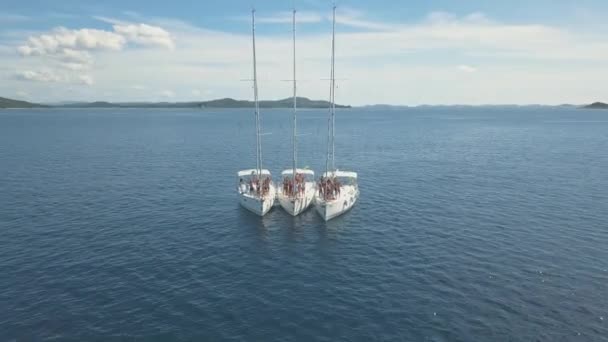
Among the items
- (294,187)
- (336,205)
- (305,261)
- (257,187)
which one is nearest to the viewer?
(305,261)

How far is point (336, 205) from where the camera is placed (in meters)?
49.8

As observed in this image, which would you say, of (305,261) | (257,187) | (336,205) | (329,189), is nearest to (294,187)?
(329,189)

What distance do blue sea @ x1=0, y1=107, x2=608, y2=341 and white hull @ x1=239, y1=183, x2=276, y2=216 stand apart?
1.48m

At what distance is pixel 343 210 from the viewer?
171ft

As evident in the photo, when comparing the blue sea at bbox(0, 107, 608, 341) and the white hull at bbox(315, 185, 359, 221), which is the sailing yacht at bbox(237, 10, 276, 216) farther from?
the white hull at bbox(315, 185, 359, 221)

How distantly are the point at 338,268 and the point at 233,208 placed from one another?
75.9 feet

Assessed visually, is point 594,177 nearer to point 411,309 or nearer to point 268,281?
point 411,309

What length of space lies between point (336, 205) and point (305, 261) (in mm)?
13158

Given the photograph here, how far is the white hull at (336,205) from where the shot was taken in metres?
49.0

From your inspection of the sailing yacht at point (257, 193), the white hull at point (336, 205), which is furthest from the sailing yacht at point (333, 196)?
the sailing yacht at point (257, 193)

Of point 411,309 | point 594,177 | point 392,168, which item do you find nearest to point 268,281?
point 411,309

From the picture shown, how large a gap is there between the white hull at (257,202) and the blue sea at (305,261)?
1485mm

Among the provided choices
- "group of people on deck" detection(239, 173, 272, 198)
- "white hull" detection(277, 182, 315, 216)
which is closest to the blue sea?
"white hull" detection(277, 182, 315, 216)

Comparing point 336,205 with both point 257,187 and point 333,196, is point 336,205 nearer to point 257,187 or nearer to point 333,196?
point 333,196
